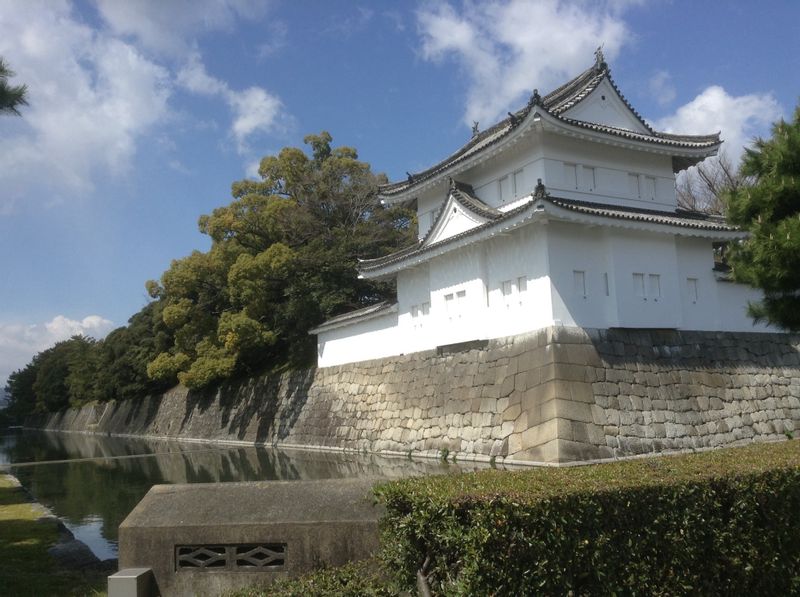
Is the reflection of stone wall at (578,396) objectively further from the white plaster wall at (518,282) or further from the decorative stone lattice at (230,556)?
the decorative stone lattice at (230,556)

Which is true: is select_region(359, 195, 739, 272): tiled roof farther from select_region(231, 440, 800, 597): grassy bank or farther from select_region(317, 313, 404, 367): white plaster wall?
select_region(231, 440, 800, 597): grassy bank

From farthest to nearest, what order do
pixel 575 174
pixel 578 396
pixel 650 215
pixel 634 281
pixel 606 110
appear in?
pixel 606 110, pixel 575 174, pixel 650 215, pixel 634 281, pixel 578 396

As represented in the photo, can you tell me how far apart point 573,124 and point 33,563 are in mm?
13899

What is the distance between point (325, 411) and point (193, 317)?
8.87 metres

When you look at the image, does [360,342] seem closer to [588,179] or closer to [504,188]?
[504,188]

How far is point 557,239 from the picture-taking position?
49.3 feet

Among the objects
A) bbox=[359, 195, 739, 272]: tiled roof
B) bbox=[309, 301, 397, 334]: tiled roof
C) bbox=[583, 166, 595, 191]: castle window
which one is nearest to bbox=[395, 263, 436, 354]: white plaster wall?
bbox=[309, 301, 397, 334]: tiled roof

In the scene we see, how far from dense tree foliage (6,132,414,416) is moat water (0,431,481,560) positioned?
4.54 meters

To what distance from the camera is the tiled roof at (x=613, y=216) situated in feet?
47.6

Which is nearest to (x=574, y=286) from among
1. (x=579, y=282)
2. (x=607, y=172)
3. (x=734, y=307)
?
(x=579, y=282)

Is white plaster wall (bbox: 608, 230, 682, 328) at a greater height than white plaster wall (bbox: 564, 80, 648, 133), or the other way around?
white plaster wall (bbox: 564, 80, 648, 133)

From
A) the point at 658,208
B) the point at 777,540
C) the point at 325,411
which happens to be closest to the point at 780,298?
the point at 777,540

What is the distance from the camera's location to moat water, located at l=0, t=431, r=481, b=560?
11.0m

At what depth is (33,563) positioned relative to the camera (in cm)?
632
